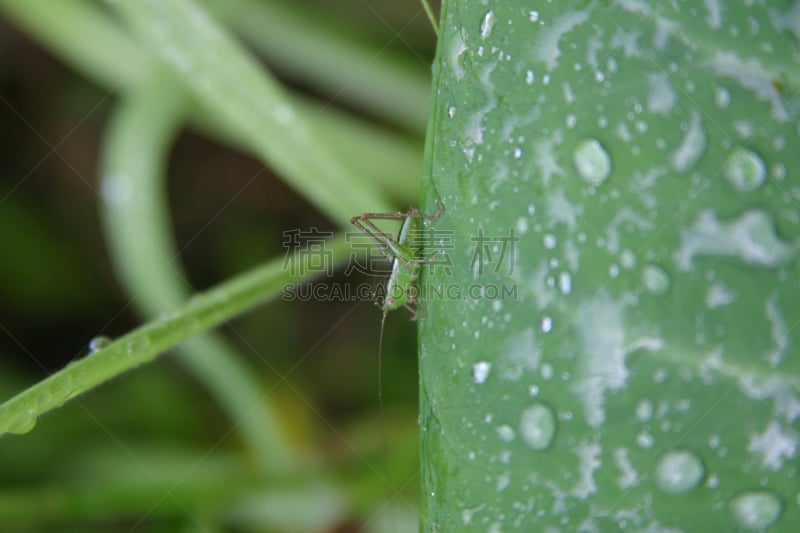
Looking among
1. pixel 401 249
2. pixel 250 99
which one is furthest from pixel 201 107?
pixel 401 249

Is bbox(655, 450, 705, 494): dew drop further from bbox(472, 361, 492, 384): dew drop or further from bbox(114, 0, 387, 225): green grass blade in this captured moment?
bbox(114, 0, 387, 225): green grass blade

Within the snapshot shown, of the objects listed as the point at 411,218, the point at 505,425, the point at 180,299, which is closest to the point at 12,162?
the point at 180,299

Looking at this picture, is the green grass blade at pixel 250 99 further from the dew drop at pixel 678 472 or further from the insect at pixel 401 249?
the dew drop at pixel 678 472

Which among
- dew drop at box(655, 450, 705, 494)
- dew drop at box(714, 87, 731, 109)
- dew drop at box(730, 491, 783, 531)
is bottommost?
dew drop at box(730, 491, 783, 531)

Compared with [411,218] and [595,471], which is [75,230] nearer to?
[411,218]

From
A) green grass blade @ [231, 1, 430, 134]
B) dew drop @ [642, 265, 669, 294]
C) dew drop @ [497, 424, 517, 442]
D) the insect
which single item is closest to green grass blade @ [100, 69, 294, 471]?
green grass blade @ [231, 1, 430, 134]

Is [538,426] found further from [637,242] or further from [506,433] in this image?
[637,242]

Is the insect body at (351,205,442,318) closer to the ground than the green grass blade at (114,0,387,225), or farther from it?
closer to the ground
